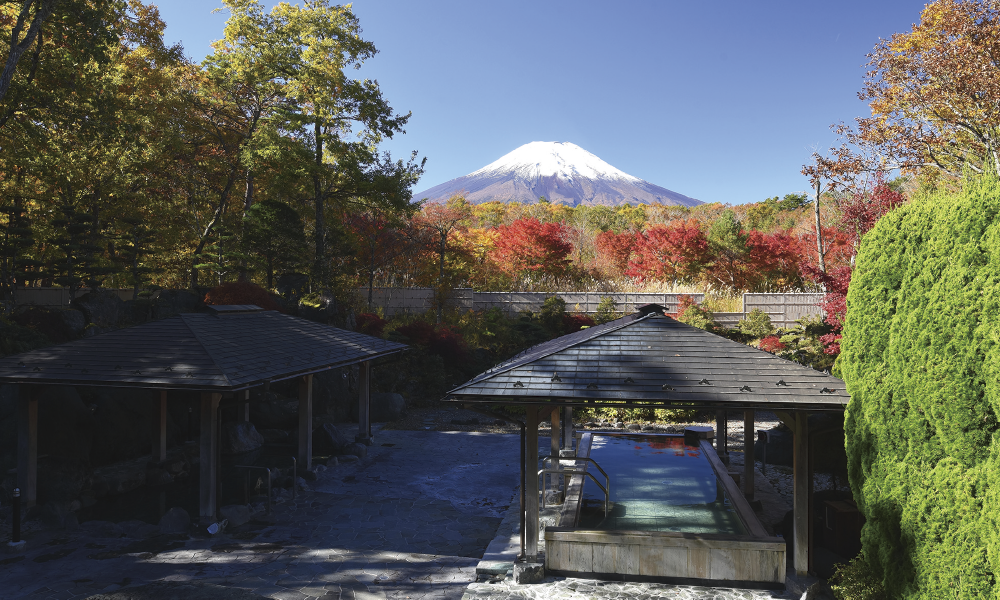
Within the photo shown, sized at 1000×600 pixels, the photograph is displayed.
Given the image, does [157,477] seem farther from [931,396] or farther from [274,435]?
[931,396]

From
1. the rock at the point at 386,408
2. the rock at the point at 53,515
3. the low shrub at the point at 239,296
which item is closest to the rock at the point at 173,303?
the low shrub at the point at 239,296

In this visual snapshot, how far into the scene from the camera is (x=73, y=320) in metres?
15.0

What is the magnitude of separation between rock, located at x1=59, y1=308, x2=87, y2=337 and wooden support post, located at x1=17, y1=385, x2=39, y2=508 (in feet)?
25.0

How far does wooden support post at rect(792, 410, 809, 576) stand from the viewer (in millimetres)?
6244

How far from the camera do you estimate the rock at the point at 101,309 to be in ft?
51.3

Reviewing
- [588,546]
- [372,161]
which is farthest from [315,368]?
[372,161]

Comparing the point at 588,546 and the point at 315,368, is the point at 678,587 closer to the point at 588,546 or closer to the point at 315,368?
the point at 588,546

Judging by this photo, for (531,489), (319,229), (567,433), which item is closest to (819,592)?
(531,489)

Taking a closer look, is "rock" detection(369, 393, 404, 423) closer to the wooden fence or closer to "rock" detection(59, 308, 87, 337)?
A: "rock" detection(59, 308, 87, 337)

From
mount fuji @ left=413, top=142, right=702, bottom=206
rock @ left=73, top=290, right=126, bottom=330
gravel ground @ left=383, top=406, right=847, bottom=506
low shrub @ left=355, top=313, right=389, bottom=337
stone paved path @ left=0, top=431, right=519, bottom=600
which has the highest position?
mount fuji @ left=413, top=142, right=702, bottom=206

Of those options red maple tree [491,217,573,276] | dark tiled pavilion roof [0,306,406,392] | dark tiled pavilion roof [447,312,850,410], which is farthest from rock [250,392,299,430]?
red maple tree [491,217,573,276]

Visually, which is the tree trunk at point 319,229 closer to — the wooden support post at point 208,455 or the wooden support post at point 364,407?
the wooden support post at point 364,407

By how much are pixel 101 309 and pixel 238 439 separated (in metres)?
6.94

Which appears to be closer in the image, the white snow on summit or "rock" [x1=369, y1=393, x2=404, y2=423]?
"rock" [x1=369, y1=393, x2=404, y2=423]
